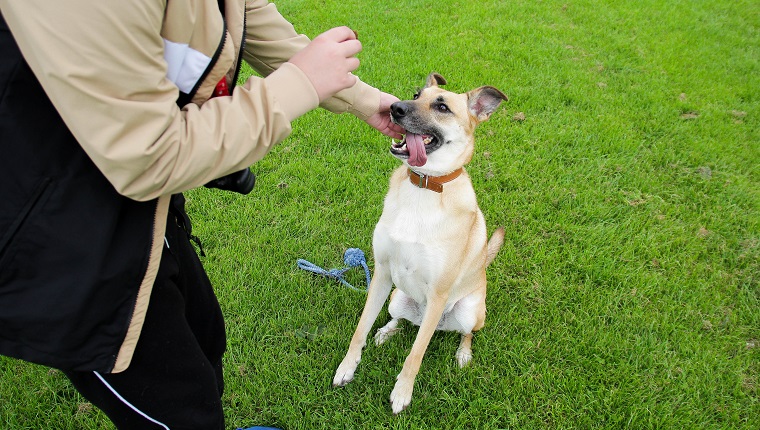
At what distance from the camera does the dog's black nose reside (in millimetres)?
2535

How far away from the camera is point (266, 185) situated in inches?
175

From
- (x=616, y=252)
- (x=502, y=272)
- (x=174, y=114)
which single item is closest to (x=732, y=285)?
Answer: (x=616, y=252)

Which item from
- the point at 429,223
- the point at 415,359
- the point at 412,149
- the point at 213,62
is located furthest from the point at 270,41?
the point at 415,359

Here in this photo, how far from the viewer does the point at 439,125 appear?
111 inches

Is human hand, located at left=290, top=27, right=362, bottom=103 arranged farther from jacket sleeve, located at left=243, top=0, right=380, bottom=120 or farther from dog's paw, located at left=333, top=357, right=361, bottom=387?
dog's paw, located at left=333, top=357, right=361, bottom=387

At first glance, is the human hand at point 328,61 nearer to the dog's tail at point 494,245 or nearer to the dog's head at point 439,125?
the dog's head at point 439,125

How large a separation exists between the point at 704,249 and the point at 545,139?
1824 millimetres

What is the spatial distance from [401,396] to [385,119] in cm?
166

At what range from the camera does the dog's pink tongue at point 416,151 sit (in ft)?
8.59

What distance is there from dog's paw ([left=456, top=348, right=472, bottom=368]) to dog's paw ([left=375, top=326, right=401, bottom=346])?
1.51ft

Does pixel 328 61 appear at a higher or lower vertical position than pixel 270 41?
higher

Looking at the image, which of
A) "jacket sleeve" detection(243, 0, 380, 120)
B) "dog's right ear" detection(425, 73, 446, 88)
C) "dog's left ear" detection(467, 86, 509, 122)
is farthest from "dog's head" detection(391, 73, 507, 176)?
"jacket sleeve" detection(243, 0, 380, 120)

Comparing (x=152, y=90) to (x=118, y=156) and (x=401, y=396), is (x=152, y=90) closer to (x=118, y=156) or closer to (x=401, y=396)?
(x=118, y=156)

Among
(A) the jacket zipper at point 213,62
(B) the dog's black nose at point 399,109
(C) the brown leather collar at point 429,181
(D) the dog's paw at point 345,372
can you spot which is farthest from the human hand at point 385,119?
(D) the dog's paw at point 345,372
